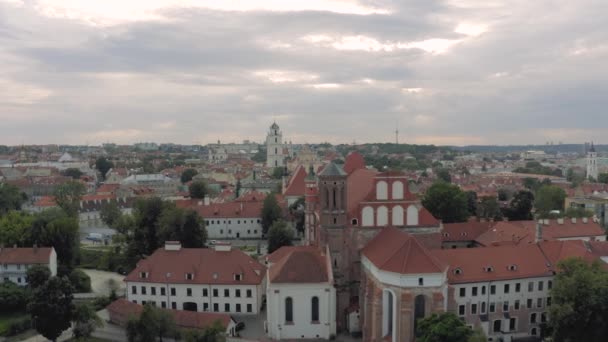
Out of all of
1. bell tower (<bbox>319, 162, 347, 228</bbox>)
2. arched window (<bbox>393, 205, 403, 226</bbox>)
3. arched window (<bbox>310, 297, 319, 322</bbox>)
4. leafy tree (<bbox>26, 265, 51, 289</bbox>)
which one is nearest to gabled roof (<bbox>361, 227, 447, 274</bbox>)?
arched window (<bbox>393, 205, 403, 226</bbox>)

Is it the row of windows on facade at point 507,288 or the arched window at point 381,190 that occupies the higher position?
the arched window at point 381,190

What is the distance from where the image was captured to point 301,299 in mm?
45469

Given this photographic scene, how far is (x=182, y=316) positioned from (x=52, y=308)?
11.0m

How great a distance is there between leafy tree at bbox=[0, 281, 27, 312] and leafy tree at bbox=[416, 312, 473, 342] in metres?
42.5

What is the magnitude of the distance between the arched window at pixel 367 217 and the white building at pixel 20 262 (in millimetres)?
36999

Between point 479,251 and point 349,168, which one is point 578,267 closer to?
point 479,251

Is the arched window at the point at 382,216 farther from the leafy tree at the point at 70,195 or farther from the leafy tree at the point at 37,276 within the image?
the leafy tree at the point at 70,195

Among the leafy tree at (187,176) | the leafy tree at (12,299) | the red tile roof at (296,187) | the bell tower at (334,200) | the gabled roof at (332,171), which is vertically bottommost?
the leafy tree at (12,299)

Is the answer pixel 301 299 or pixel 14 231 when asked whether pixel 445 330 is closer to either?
pixel 301 299

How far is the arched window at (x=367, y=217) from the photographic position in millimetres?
48312

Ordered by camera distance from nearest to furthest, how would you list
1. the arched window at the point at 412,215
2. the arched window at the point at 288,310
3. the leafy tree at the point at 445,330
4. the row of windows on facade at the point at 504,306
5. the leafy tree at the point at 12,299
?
1. the leafy tree at the point at 445,330
2. the row of windows on facade at the point at 504,306
3. the arched window at the point at 288,310
4. the arched window at the point at 412,215
5. the leafy tree at the point at 12,299

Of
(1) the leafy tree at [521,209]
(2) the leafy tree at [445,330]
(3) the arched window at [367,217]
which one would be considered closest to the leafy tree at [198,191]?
(1) the leafy tree at [521,209]

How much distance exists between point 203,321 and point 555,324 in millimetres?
29437

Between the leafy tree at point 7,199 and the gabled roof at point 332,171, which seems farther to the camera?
the leafy tree at point 7,199
